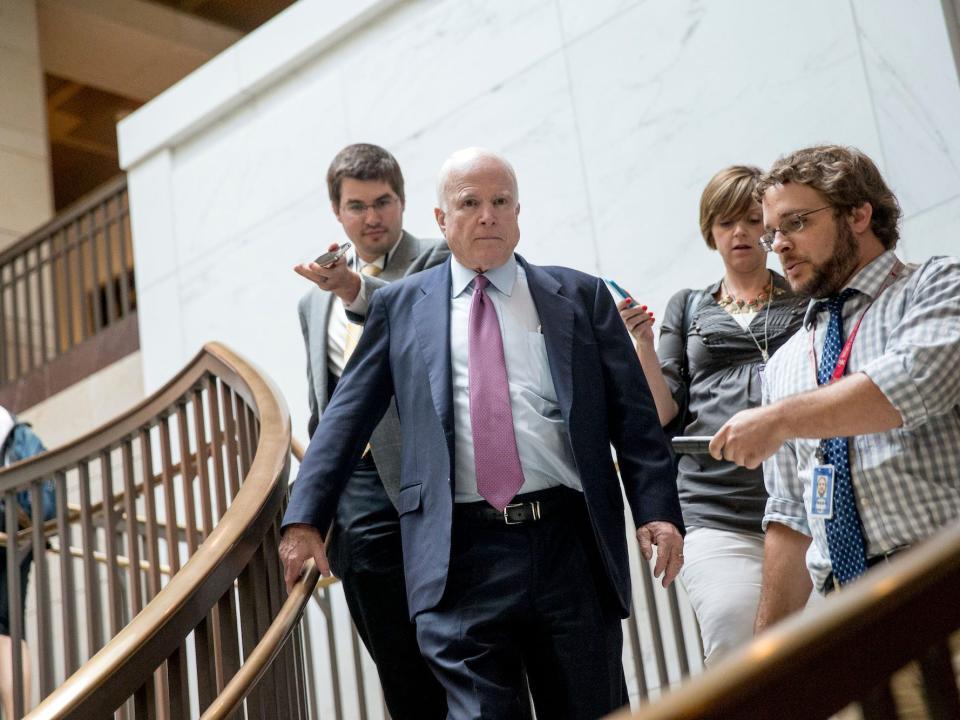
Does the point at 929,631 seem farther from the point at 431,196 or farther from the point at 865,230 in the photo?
the point at 431,196

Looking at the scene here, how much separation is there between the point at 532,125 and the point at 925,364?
4028 mm

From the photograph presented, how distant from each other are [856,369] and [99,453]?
2734mm

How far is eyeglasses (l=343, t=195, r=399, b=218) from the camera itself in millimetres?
3539

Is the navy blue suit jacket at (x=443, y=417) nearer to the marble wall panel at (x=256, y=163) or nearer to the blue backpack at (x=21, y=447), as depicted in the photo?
the blue backpack at (x=21, y=447)

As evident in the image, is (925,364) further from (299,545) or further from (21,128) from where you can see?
(21,128)

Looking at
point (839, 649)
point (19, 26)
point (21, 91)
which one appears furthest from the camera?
point (19, 26)

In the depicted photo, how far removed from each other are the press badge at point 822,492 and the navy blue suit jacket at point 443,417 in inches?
14.1

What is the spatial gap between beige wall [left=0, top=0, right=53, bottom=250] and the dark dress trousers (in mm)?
8918

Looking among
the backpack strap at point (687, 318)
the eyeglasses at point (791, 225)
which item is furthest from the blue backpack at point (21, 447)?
the eyeglasses at point (791, 225)

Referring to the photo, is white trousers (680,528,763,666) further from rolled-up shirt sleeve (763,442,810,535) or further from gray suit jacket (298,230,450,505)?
gray suit jacket (298,230,450,505)

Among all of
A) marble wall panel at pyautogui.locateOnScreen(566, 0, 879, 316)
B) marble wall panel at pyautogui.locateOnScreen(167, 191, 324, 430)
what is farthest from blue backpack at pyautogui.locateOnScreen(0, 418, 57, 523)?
marble wall panel at pyautogui.locateOnScreen(566, 0, 879, 316)

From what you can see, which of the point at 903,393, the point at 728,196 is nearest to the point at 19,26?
the point at 728,196

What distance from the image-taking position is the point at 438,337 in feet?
9.43

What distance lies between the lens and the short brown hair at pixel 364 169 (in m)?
3.58
